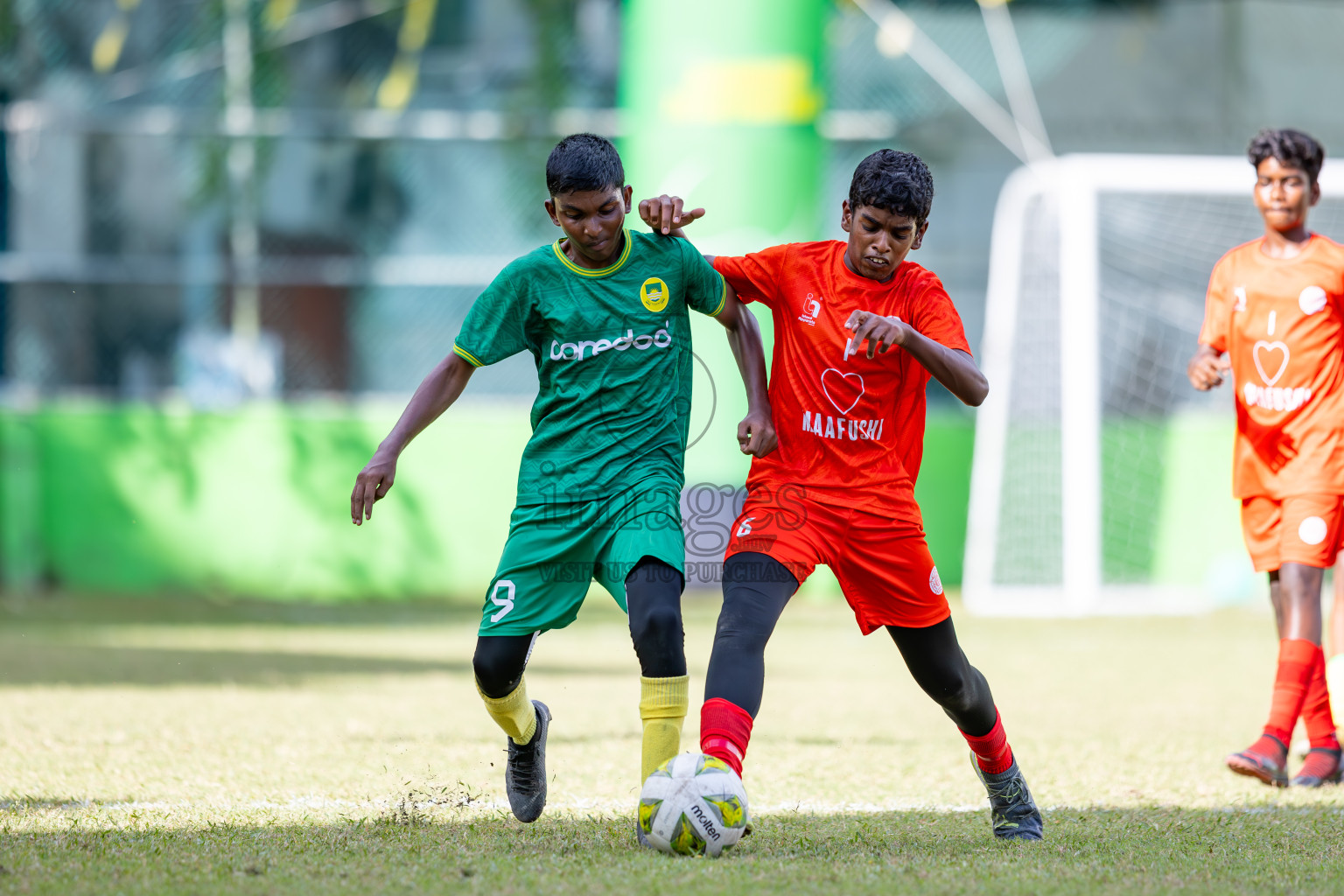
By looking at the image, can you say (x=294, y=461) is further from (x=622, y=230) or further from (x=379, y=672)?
(x=622, y=230)

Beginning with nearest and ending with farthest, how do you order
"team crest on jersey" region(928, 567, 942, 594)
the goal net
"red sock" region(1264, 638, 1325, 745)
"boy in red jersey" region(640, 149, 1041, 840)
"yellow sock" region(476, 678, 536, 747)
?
"boy in red jersey" region(640, 149, 1041, 840) < "team crest on jersey" region(928, 567, 942, 594) < "yellow sock" region(476, 678, 536, 747) < "red sock" region(1264, 638, 1325, 745) < the goal net

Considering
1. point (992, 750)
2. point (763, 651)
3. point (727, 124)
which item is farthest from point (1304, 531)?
point (727, 124)

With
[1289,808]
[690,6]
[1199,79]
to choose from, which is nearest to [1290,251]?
[1289,808]

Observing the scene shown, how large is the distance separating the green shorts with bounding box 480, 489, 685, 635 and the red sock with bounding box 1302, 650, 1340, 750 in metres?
2.54

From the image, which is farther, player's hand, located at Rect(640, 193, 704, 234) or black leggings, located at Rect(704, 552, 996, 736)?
player's hand, located at Rect(640, 193, 704, 234)

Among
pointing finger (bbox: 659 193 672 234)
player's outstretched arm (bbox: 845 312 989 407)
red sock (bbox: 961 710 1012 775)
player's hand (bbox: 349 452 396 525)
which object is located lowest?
red sock (bbox: 961 710 1012 775)

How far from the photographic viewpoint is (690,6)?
481 inches

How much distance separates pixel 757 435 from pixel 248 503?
9692mm

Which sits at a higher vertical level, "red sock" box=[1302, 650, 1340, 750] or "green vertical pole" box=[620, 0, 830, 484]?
"green vertical pole" box=[620, 0, 830, 484]

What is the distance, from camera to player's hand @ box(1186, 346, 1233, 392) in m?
5.20

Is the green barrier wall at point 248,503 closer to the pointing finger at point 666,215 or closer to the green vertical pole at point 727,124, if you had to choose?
the green vertical pole at point 727,124

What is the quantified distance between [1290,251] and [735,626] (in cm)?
277

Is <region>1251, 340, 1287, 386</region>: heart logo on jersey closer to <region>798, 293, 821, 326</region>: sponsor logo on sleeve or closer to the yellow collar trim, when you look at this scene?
<region>798, 293, 821, 326</region>: sponsor logo on sleeve

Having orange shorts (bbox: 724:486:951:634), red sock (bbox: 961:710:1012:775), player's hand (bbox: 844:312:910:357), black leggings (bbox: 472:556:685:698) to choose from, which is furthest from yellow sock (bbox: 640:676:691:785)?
player's hand (bbox: 844:312:910:357)
